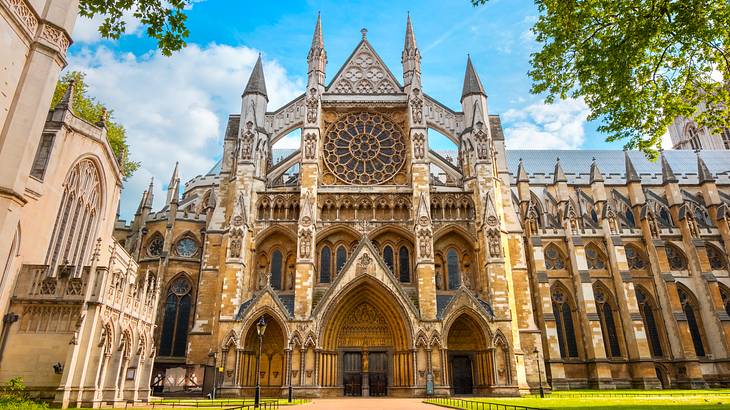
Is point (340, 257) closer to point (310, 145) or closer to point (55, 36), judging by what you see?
point (310, 145)

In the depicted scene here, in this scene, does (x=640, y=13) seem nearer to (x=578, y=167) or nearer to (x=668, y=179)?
(x=668, y=179)

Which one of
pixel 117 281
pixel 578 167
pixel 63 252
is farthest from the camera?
pixel 578 167

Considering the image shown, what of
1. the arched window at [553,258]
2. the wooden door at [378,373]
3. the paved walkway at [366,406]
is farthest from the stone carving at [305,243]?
the arched window at [553,258]

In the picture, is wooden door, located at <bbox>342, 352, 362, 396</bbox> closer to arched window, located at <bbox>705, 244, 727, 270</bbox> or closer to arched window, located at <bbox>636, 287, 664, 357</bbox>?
arched window, located at <bbox>636, 287, 664, 357</bbox>

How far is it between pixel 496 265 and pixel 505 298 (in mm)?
1888

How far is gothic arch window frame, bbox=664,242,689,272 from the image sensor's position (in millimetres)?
37438

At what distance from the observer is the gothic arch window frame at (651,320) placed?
34.9 metres

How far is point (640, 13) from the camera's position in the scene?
37.9 feet

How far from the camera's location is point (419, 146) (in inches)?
1123

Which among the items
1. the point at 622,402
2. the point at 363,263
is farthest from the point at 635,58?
the point at 363,263

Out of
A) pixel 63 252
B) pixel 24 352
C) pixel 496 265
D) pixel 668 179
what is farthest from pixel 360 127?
pixel 668 179

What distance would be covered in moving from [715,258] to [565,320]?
1532 centimetres

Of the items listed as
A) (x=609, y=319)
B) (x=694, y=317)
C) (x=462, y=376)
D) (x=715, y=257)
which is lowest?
(x=462, y=376)

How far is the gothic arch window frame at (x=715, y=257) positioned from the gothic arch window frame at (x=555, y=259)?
12576 mm
